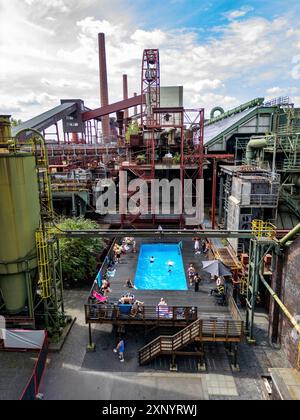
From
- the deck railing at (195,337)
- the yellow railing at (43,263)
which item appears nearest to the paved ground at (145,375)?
the deck railing at (195,337)

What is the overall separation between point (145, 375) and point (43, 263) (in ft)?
22.3

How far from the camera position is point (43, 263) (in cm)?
1316

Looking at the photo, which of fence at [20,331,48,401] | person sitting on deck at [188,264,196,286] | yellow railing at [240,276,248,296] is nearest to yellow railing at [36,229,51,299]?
fence at [20,331,48,401]

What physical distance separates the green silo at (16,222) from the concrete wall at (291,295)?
11885mm

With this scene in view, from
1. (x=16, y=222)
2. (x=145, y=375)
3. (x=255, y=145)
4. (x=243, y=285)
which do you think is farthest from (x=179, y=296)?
(x=255, y=145)

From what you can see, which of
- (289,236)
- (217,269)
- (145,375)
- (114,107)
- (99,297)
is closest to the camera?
(145,375)

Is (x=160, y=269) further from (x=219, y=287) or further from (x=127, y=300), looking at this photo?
(x=127, y=300)

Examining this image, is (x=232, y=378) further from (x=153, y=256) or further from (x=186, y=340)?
(x=153, y=256)

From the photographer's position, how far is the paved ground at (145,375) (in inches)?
430

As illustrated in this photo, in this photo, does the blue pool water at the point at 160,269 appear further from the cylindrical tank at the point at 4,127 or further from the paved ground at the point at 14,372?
the cylindrical tank at the point at 4,127

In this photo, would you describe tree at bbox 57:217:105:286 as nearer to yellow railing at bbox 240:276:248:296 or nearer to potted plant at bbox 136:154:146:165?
potted plant at bbox 136:154:146:165
